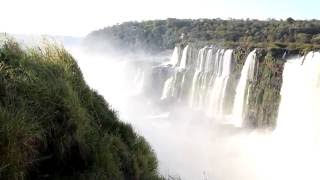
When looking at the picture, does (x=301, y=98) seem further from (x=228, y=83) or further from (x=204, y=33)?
(x=204, y=33)

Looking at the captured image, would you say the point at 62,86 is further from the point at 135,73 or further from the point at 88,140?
the point at 135,73

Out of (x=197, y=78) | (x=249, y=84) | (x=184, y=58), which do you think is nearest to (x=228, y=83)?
(x=249, y=84)

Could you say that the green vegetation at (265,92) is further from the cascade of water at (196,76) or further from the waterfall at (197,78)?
the cascade of water at (196,76)

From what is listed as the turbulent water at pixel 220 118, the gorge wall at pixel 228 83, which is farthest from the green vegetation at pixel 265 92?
the turbulent water at pixel 220 118

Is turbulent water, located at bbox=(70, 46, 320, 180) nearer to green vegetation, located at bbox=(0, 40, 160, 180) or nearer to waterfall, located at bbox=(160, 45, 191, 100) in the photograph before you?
waterfall, located at bbox=(160, 45, 191, 100)

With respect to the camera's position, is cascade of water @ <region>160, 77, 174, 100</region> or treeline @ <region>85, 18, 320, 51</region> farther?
treeline @ <region>85, 18, 320, 51</region>

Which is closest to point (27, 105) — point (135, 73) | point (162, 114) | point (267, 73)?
point (267, 73)

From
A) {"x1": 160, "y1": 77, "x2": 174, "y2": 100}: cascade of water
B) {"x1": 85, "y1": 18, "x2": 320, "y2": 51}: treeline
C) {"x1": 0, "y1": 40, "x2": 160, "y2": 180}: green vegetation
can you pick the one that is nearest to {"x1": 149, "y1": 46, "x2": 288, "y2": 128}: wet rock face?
{"x1": 160, "y1": 77, "x2": 174, "y2": 100}: cascade of water
